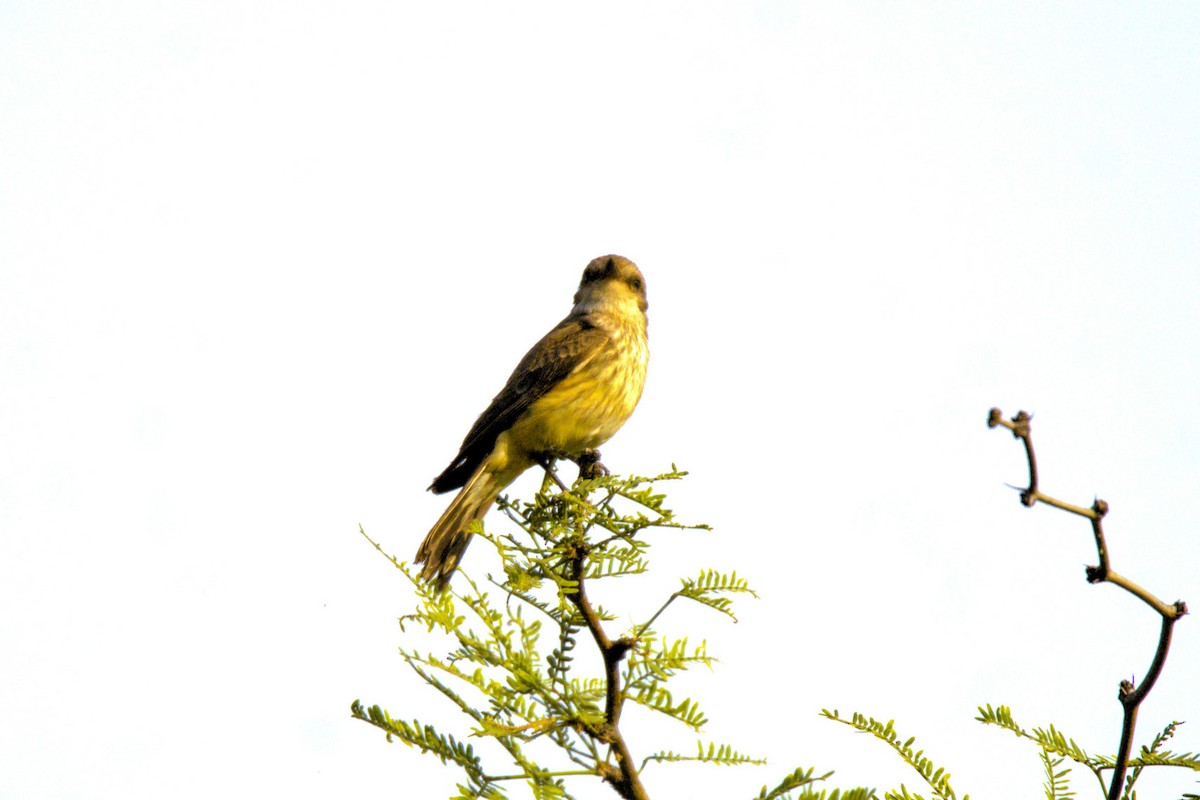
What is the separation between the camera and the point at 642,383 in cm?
755

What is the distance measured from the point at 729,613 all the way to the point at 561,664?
53 centimetres

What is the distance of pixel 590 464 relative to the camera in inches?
248

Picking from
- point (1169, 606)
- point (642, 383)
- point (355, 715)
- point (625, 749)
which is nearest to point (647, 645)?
point (625, 749)

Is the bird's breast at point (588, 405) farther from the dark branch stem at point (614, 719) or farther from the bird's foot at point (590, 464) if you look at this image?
the dark branch stem at point (614, 719)

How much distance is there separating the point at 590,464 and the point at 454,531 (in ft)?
2.49

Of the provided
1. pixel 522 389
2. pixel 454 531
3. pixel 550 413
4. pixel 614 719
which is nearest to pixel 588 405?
pixel 550 413

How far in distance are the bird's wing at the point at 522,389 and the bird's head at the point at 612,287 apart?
24.9 inches

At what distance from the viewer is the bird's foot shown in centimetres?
568

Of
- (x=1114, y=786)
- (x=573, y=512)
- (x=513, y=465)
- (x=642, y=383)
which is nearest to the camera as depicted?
(x=1114, y=786)

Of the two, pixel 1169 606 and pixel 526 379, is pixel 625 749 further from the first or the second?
pixel 526 379

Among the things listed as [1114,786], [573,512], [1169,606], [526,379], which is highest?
[526,379]

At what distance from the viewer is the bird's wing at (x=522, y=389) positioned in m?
6.92

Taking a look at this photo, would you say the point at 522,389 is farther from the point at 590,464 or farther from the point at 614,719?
the point at 614,719

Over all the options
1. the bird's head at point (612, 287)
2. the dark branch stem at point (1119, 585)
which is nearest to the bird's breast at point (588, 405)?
the bird's head at point (612, 287)
